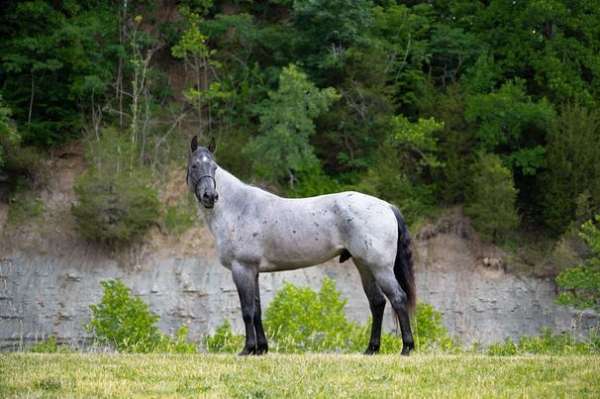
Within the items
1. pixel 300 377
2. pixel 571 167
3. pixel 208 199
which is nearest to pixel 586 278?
pixel 571 167

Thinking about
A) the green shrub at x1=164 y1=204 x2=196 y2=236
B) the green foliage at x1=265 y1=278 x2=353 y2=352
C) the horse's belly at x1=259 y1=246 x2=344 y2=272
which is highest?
the horse's belly at x1=259 y1=246 x2=344 y2=272

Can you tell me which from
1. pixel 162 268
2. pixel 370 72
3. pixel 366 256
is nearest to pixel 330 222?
pixel 366 256

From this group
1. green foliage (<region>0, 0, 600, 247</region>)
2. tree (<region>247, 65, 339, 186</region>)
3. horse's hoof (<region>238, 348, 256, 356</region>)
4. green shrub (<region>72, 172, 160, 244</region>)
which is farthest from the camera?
green foliage (<region>0, 0, 600, 247</region>)

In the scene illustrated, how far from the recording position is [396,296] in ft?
36.9

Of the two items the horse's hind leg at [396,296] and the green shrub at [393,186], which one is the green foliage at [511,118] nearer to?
the green shrub at [393,186]

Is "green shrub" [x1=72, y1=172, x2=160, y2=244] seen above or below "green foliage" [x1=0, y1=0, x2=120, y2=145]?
below

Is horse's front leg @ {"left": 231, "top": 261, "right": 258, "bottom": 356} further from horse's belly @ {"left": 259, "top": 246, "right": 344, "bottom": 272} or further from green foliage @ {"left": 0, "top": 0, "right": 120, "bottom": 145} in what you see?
green foliage @ {"left": 0, "top": 0, "right": 120, "bottom": 145}

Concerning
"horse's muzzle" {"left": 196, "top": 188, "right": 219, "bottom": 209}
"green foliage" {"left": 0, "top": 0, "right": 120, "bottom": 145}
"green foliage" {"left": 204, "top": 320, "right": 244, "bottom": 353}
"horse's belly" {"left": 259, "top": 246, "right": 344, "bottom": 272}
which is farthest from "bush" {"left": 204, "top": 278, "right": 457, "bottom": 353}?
"green foliage" {"left": 0, "top": 0, "right": 120, "bottom": 145}

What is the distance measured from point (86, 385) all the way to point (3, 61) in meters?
25.7

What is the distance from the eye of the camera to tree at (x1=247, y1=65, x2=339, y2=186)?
28766 millimetres

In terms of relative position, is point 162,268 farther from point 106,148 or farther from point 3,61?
point 3,61

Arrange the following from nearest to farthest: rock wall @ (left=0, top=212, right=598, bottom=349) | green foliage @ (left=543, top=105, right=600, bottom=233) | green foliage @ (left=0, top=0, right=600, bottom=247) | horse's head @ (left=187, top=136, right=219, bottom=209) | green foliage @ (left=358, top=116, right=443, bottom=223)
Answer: horse's head @ (left=187, top=136, right=219, bottom=209)
rock wall @ (left=0, top=212, right=598, bottom=349)
green foliage @ (left=358, top=116, right=443, bottom=223)
green foliage @ (left=543, top=105, right=600, bottom=233)
green foliage @ (left=0, top=0, right=600, bottom=247)

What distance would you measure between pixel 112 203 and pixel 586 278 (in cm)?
1578

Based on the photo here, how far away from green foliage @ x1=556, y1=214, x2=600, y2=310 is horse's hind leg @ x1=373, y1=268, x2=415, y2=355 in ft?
52.1
